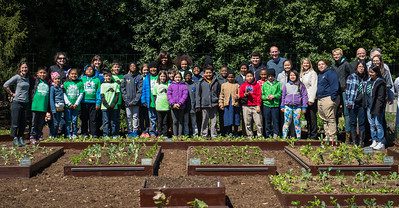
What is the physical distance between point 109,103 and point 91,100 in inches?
19.9

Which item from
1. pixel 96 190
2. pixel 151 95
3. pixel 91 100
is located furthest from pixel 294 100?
pixel 96 190

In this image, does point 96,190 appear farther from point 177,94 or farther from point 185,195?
point 177,94

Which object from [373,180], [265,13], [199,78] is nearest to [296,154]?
[373,180]

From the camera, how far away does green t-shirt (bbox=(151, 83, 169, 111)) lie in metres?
13.8

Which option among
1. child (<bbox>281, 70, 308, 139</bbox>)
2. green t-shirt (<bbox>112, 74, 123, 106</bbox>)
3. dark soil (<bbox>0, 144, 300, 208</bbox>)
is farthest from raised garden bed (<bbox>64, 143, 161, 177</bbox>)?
child (<bbox>281, 70, 308, 139</bbox>)

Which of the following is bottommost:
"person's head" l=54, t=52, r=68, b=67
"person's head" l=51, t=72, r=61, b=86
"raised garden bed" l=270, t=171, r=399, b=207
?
"raised garden bed" l=270, t=171, r=399, b=207

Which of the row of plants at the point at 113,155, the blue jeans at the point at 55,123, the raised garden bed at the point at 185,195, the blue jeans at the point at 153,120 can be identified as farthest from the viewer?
the blue jeans at the point at 153,120

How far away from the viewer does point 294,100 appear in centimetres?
1308

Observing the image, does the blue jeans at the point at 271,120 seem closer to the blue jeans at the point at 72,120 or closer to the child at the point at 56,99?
the blue jeans at the point at 72,120

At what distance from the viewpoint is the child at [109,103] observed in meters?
13.8

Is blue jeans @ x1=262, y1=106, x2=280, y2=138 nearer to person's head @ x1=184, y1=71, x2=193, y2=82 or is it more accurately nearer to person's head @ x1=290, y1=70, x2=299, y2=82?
person's head @ x1=290, y1=70, x2=299, y2=82

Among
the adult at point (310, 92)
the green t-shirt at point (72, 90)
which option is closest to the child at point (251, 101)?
the adult at point (310, 92)

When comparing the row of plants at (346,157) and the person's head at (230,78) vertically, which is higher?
the person's head at (230,78)

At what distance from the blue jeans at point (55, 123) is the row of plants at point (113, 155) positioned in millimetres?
3044
